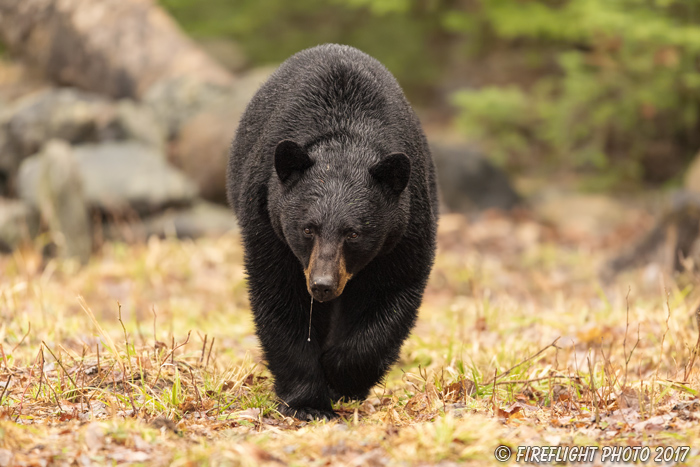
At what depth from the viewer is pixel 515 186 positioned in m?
14.2

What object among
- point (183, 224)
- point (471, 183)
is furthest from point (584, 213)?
point (183, 224)

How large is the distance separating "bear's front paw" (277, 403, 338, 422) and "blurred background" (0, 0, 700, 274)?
216 inches

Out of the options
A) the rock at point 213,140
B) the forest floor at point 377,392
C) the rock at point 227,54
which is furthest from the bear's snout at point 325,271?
the rock at point 227,54

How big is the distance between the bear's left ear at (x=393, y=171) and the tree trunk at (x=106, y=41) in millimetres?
9327

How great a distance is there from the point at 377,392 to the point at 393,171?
159 cm

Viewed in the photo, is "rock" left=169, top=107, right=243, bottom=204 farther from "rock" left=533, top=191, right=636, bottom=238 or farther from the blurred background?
"rock" left=533, top=191, right=636, bottom=238

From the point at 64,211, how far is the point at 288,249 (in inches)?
240

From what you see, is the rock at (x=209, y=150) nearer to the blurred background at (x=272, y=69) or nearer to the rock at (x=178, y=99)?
the blurred background at (x=272, y=69)

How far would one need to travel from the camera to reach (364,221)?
3.94 meters

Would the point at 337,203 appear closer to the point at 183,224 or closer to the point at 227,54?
the point at 183,224

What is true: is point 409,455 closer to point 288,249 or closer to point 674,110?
point 288,249

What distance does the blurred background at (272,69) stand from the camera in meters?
10.1

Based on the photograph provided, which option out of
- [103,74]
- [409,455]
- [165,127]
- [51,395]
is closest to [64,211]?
[165,127]

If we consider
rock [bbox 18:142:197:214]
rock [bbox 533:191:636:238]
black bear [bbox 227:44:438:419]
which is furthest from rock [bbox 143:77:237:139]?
black bear [bbox 227:44:438:419]
